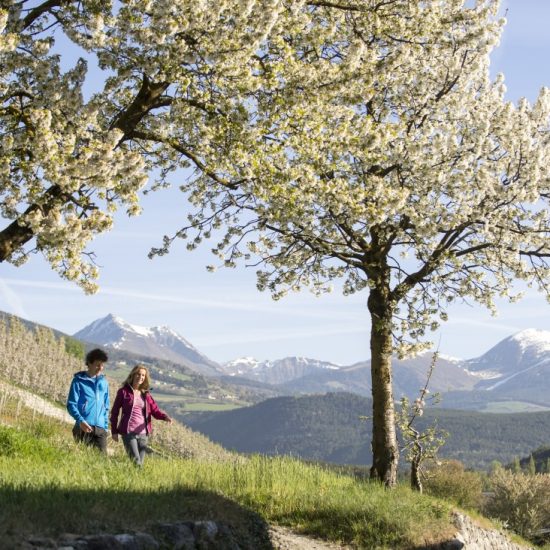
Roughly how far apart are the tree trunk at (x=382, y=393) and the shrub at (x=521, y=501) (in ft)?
59.5

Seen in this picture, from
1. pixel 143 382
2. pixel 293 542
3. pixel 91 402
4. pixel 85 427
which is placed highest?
pixel 143 382

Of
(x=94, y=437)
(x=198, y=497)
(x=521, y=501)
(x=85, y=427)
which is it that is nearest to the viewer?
(x=198, y=497)

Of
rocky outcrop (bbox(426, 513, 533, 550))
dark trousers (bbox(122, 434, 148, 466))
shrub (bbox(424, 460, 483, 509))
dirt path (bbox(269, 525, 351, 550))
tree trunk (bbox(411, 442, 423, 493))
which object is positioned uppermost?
dark trousers (bbox(122, 434, 148, 466))

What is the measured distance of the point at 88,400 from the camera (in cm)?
1374

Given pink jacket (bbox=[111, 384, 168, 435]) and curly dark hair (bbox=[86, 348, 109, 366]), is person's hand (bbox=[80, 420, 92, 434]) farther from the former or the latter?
curly dark hair (bbox=[86, 348, 109, 366])

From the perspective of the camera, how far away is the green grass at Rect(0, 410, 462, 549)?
927 cm

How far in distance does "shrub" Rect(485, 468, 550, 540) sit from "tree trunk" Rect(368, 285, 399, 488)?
59.5ft

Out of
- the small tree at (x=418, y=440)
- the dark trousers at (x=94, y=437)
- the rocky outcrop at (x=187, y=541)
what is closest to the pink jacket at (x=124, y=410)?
the dark trousers at (x=94, y=437)

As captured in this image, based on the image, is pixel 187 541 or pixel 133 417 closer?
pixel 187 541

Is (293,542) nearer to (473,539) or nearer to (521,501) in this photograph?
(473,539)

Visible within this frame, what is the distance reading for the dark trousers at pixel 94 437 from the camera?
45.9ft

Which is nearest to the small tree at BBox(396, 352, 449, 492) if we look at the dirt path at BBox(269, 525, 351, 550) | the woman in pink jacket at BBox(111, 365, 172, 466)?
the dirt path at BBox(269, 525, 351, 550)

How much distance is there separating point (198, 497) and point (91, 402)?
3.27m

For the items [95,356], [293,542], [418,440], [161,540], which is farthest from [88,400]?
[418,440]
